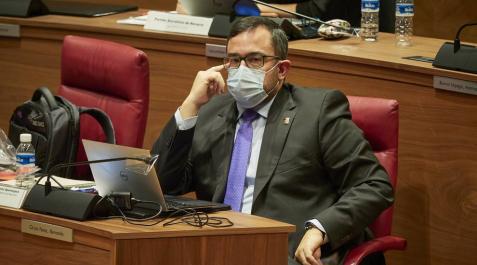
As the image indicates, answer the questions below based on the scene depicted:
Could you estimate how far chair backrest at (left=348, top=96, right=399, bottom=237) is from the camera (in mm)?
3162

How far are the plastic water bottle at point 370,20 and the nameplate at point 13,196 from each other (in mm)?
1945

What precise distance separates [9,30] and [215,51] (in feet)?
3.61

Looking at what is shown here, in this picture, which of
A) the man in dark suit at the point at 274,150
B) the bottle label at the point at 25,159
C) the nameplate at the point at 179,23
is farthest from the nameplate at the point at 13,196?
the nameplate at the point at 179,23

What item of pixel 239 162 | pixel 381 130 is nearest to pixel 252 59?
pixel 239 162

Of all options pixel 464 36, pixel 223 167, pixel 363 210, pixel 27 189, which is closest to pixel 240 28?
pixel 223 167

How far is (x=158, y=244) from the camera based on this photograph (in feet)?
7.95

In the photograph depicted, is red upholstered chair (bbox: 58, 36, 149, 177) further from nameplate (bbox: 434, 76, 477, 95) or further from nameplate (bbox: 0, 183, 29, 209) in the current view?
nameplate (bbox: 434, 76, 477, 95)

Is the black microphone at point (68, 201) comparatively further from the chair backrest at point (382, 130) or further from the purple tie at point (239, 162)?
the chair backrest at point (382, 130)

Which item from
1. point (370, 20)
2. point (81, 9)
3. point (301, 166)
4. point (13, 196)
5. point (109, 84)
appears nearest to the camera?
point (13, 196)

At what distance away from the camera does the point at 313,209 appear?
3.09 meters

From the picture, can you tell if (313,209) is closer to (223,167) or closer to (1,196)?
(223,167)

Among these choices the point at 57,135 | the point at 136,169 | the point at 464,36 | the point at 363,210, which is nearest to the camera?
the point at 136,169

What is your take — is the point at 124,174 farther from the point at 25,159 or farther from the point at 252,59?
the point at 252,59

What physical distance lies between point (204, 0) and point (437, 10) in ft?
5.86
